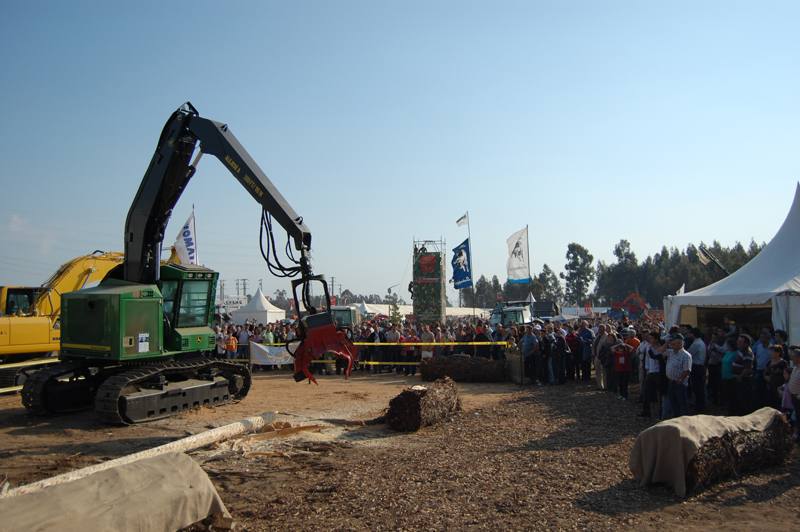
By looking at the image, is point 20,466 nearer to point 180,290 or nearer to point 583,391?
point 180,290

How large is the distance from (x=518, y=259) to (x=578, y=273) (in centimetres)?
6567

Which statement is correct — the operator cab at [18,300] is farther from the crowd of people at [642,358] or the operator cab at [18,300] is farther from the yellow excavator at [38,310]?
the crowd of people at [642,358]

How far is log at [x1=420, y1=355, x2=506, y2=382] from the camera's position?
1866 centimetres

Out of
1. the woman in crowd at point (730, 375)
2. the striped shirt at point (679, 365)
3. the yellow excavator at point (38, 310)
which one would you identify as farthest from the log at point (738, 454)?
the yellow excavator at point (38, 310)

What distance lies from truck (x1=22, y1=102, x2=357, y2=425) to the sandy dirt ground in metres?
0.48

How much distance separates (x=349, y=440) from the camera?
10.3 meters

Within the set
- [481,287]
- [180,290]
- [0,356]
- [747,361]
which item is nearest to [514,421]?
[747,361]

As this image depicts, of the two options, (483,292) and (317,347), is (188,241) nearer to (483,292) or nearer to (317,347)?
(317,347)

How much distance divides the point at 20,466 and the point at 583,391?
12398mm

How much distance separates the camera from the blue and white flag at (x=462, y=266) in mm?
28656

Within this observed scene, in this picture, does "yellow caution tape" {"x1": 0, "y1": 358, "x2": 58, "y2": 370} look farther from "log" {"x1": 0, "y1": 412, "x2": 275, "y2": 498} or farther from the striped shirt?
the striped shirt

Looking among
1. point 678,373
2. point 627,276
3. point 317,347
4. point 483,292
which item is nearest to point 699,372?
point 678,373

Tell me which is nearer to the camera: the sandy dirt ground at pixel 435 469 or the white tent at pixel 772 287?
the sandy dirt ground at pixel 435 469

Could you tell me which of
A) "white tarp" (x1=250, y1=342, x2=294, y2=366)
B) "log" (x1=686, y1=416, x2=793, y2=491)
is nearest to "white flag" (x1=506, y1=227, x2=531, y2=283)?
"white tarp" (x1=250, y1=342, x2=294, y2=366)
